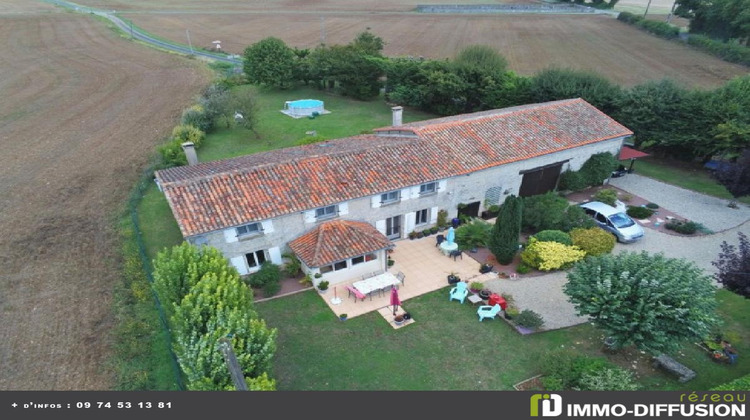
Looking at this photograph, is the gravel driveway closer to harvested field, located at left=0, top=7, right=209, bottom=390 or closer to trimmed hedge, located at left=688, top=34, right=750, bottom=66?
harvested field, located at left=0, top=7, right=209, bottom=390

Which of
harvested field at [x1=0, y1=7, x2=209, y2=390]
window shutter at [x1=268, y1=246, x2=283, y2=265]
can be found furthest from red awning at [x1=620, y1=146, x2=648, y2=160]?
harvested field at [x1=0, y1=7, x2=209, y2=390]

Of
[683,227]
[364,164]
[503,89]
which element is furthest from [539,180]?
[503,89]

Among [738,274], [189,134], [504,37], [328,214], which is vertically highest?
[738,274]

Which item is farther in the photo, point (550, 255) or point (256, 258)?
point (550, 255)

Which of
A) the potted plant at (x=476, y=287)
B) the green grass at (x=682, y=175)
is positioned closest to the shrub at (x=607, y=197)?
the green grass at (x=682, y=175)

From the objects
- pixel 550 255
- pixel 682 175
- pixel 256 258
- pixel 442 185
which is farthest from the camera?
pixel 682 175

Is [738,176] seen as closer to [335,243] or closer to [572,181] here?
[572,181]

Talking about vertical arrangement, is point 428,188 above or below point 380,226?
above

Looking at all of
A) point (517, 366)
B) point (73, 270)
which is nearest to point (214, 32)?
point (73, 270)
